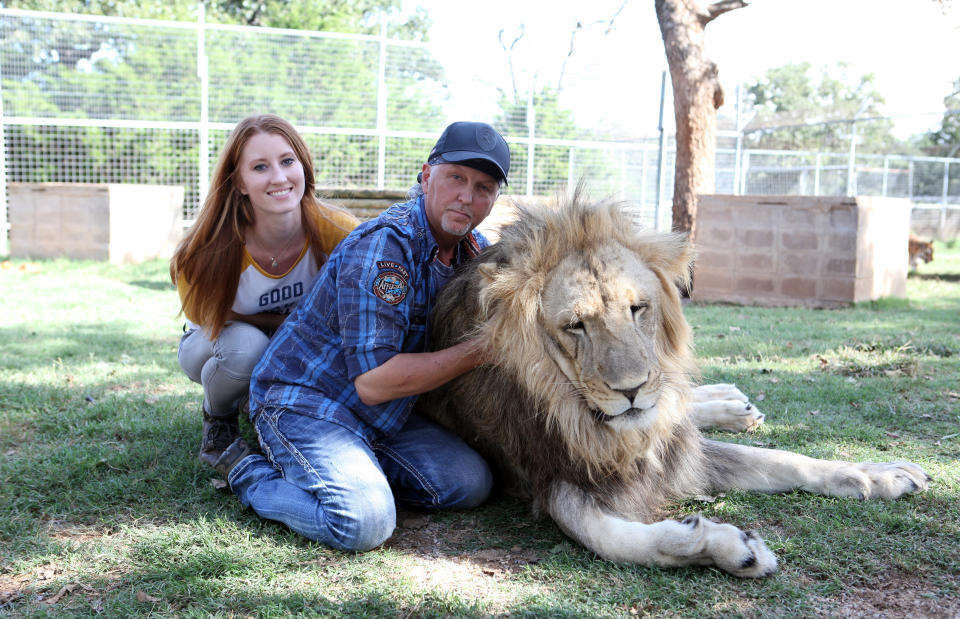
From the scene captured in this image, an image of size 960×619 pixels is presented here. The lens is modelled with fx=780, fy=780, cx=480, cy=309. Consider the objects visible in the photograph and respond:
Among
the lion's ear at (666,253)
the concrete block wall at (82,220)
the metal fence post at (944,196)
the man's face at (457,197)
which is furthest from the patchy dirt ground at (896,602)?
the metal fence post at (944,196)

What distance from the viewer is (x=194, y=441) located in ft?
13.5

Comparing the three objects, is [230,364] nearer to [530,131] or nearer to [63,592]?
[63,592]

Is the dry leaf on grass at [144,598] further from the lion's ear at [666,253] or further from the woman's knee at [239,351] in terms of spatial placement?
the lion's ear at [666,253]

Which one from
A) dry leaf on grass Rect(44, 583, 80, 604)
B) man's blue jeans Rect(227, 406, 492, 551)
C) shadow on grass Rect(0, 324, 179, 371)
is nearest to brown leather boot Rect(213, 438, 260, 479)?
man's blue jeans Rect(227, 406, 492, 551)

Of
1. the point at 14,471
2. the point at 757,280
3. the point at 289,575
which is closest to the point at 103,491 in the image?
the point at 14,471

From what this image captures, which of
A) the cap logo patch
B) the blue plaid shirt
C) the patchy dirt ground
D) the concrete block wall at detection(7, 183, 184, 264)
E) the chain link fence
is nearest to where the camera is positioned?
the patchy dirt ground

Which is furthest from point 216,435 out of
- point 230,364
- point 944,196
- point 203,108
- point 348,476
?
point 944,196

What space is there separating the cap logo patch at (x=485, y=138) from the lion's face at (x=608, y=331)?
0.64 meters

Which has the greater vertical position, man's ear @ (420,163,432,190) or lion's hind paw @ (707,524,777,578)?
man's ear @ (420,163,432,190)

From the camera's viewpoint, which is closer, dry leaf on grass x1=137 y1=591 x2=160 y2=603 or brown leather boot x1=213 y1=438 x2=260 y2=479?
dry leaf on grass x1=137 y1=591 x2=160 y2=603

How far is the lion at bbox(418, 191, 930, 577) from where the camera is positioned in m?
2.54

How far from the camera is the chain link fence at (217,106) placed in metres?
13.7

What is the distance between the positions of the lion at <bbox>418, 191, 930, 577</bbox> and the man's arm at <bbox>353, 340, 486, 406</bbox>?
79mm

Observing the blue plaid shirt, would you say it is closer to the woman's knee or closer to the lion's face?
the woman's knee
